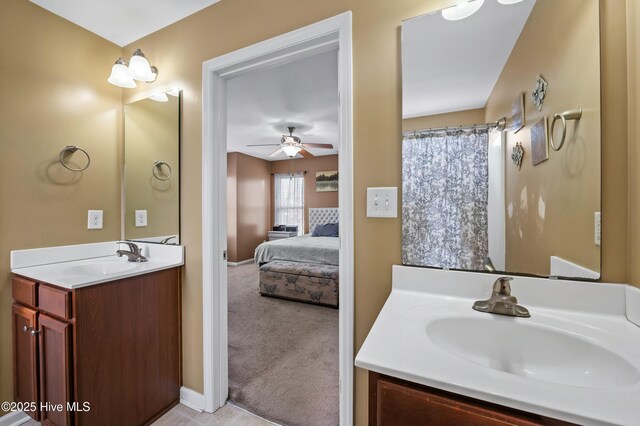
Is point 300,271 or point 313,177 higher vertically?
point 313,177

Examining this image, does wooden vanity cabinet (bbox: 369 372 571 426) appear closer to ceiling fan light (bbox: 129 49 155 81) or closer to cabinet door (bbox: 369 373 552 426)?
cabinet door (bbox: 369 373 552 426)

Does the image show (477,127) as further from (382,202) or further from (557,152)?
(382,202)

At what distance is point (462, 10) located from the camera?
3.43 feet

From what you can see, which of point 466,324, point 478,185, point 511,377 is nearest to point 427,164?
point 478,185

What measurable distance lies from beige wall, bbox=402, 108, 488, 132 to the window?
565 centimetres

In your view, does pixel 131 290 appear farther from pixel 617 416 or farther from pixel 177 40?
pixel 617 416

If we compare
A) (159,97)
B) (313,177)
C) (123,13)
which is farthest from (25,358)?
(313,177)

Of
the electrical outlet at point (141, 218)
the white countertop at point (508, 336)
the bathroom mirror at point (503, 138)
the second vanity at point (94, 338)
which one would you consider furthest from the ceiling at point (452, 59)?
the electrical outlet at point (141, 218)

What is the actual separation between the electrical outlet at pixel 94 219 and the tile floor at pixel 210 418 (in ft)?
3.82

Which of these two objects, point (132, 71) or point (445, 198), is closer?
point (445, 198)

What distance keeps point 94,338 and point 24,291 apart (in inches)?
23.1

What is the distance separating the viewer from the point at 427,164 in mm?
1132

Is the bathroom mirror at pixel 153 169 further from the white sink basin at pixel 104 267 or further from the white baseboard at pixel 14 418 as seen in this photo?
the white baseboard at pixel 14 418

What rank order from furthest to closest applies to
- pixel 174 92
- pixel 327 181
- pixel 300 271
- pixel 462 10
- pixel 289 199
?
pixel 289 199, pixel 327 181, pixel 300 271, pixel 174 92, pixel 462 10
